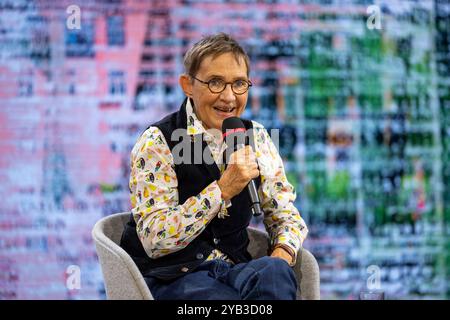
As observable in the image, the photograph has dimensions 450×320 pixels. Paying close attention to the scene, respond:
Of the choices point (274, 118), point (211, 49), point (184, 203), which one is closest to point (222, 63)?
point (211, 49)

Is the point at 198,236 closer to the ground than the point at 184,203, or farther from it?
closer to the ground

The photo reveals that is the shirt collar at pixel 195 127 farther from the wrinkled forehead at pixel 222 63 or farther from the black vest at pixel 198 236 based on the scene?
the wrinkled forehead at pixel 222 63

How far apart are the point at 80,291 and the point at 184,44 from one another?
1.38 meters

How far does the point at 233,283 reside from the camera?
2100 millimetres

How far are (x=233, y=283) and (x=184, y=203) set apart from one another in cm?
28

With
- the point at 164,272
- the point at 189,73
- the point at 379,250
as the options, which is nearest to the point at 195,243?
the point at 164,272

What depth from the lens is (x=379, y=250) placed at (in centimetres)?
372

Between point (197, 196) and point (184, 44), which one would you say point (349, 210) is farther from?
point (197, 196)

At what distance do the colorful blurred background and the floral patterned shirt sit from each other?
126 cm

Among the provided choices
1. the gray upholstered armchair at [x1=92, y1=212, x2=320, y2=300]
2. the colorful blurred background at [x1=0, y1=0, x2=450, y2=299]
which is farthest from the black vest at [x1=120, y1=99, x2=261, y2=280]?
the colorful blurred background at [x1=0, y1=0, x2=450, y2=299]

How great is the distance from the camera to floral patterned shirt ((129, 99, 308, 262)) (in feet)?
6.88

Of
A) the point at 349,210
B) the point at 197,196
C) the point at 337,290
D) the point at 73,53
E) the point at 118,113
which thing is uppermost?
the point at 73,53

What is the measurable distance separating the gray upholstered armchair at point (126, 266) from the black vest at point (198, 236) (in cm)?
12

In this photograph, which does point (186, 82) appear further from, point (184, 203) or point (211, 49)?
point (184, 203)
